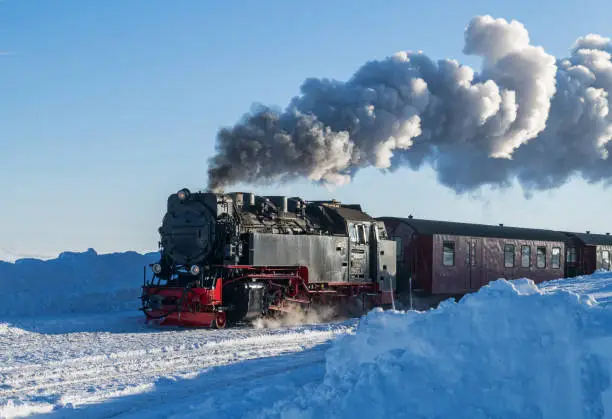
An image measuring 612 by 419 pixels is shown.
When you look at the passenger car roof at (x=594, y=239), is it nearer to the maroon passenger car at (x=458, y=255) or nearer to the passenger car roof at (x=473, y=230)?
the passenger car roof at (x=473, y=230)

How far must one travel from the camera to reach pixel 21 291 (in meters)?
20.9

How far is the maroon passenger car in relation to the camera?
21391 mm

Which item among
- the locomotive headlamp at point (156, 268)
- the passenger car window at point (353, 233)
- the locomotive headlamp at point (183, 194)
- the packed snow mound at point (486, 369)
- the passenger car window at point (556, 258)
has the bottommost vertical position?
the packed snow mound at point (486, 369)

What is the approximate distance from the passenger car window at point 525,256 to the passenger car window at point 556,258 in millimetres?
1536

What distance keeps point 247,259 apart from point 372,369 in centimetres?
960

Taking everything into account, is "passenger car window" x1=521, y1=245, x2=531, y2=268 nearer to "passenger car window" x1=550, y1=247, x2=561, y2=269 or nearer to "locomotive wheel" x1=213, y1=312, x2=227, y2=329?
"passenger car window" x1=550, y1=247, x2=561, y2=269

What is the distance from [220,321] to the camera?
15.1 m

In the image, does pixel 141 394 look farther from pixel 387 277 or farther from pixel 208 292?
pixel 387 277

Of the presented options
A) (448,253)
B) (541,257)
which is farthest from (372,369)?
(541,257)

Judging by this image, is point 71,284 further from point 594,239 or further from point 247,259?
point 594,239

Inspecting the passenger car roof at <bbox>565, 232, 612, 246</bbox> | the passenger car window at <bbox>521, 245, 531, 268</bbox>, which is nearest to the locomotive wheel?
the passenger car window at <bbox>521, 245, 531, 268</bbox>

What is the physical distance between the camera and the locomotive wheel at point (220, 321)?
49.0ft

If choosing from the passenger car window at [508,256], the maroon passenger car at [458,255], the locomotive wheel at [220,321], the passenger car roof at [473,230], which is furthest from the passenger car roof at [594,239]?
the locomotive wheel at [220,321]

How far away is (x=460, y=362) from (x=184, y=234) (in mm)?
10666
